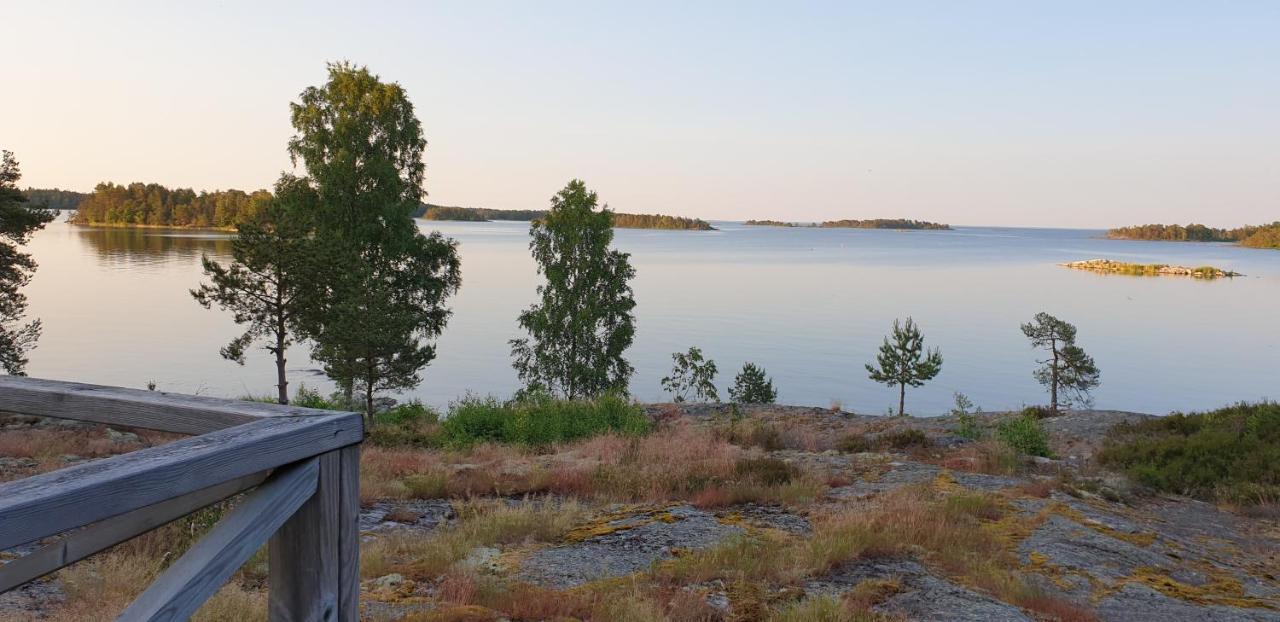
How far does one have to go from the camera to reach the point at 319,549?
220 centimetres

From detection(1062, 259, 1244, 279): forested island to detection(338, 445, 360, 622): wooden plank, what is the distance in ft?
549

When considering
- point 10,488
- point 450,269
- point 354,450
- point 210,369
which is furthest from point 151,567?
point 210,369

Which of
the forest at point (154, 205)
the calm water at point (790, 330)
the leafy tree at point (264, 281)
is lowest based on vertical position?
the calm water at point (790, 330)

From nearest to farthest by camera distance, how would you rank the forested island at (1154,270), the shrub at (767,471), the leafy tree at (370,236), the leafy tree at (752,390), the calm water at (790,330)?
the shrub at (767,471) → the leafy tree at (370,236) → the leafy tree at (752,390) → the calm water at (790,330) → the forested island at (1154,270)

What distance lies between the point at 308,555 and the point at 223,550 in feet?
1.17

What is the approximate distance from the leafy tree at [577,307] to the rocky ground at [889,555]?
27.6 m

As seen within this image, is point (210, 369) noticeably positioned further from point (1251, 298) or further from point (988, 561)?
point (1251, 298)

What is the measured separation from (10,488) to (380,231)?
3102 cm

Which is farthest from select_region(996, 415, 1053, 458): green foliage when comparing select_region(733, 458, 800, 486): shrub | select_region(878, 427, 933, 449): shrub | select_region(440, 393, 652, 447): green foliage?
select_region(440, 393, 652, 447): green foliage

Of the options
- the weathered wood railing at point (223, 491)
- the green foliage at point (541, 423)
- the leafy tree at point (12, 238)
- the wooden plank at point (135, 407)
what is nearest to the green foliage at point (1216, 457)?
the green foliage at point (541, 423)

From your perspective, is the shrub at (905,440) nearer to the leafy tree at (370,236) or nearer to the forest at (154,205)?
the leafy tree at (370,236)

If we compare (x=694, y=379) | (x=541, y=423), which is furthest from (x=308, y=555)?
(x=694, y=379)

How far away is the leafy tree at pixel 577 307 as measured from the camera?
38406 millimetres

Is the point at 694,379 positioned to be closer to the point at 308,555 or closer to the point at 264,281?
the point at 264,281
